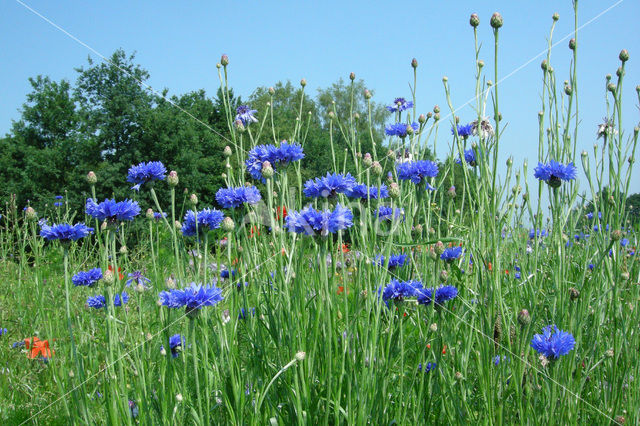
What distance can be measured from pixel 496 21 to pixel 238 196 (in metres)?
1.01

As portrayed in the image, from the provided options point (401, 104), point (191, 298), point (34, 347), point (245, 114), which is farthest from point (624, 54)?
point (34, 347)

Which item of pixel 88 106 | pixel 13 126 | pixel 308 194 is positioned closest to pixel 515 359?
pixel 308 194

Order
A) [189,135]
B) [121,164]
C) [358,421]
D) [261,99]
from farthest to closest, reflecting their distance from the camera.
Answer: [261,99] → [189,135] → [121,164] → [358,421]

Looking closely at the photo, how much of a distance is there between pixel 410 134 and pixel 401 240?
0.62 metres

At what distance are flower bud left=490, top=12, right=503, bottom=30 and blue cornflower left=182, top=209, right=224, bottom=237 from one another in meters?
1.08

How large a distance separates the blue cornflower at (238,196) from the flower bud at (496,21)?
3.08 ft

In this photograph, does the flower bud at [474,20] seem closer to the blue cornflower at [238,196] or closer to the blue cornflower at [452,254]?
the blue cornflower at [452,254]

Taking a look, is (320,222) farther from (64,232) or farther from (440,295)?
(64,232)

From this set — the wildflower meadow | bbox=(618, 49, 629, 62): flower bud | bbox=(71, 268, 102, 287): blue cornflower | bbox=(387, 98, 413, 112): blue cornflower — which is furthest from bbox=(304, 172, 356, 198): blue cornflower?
bbox=(387, 98, 413, 112): blue cornflower

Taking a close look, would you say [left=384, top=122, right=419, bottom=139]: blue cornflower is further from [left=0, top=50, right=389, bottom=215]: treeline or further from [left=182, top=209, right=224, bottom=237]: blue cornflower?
[left=0, top=50, right=389, bottom=215]: treeline

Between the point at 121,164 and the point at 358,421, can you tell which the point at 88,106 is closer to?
the point at 121,164

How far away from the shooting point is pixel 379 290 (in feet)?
5.07

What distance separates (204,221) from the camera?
185cm

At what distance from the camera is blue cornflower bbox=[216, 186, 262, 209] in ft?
5.86
